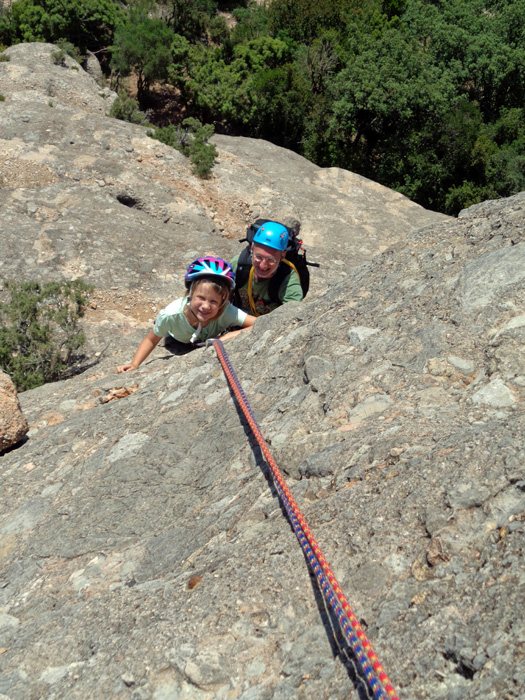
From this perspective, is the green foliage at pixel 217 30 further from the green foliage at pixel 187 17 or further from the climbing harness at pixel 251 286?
the climbing harness at pixel 251 286

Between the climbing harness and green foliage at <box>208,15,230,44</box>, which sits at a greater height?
the climbing harness

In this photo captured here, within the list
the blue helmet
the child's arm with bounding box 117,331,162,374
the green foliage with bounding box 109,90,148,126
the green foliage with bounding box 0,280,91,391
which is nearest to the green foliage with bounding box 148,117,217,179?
the green foliage with bounding box 109,90,148,126

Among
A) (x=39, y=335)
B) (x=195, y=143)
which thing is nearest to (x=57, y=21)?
(x=195, y=143)

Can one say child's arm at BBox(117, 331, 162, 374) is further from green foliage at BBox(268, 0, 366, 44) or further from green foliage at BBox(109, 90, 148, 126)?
green foliage at BBox(268, 0, 366, 44)

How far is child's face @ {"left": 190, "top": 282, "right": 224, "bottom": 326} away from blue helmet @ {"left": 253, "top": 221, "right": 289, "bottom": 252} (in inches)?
29.5

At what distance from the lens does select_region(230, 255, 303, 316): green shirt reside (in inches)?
208

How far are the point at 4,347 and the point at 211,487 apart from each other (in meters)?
4.69

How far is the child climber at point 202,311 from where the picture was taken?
178 inches

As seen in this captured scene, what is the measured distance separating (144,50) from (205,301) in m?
21.3

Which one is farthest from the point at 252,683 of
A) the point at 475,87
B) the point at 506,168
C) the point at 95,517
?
the point at 475,87

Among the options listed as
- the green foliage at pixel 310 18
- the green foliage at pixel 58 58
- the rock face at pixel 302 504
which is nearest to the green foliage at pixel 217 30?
the green foliage at pixel 310 18

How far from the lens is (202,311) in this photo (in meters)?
4.54

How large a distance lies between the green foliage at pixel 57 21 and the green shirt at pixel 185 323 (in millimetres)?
20955

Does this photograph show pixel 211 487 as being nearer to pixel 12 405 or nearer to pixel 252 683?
pixel 252 683
